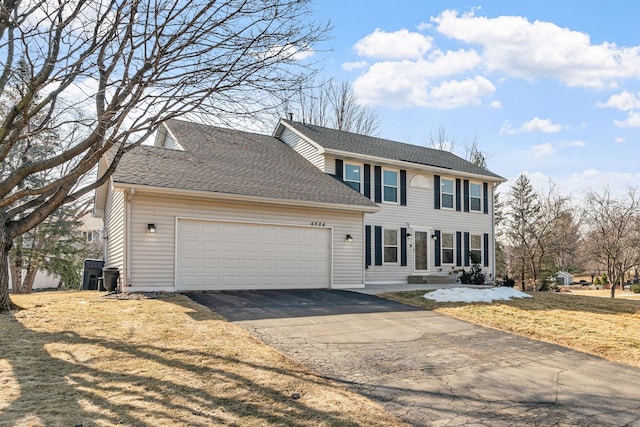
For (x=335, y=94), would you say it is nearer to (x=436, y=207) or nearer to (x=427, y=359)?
(x=436, y=207)

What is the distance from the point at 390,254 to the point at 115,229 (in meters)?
9.84

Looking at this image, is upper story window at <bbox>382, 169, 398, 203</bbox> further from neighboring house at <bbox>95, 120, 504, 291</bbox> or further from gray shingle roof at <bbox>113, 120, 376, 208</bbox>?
gray shingle roof at <bbox>113, 120, 376, 208</bbox>

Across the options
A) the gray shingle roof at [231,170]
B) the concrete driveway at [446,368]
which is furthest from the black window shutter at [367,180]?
the concrete driveway at [446,368]

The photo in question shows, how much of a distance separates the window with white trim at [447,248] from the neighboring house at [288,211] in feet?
0.15

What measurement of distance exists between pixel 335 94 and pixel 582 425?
29.7m

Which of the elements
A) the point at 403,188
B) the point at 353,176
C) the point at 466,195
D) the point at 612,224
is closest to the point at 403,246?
the point at 403,188

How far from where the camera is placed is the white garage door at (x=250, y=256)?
489 inches

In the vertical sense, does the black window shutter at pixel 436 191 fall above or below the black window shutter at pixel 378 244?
above

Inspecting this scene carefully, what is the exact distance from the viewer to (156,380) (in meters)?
4.88

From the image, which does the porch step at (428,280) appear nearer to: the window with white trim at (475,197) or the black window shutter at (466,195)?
the black window shutter at (466,195)

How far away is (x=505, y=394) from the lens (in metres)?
5.14

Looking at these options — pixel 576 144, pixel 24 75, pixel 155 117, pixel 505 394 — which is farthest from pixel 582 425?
pixel 576 144

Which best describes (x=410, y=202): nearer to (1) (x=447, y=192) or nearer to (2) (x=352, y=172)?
(1) (x=447, y=192)

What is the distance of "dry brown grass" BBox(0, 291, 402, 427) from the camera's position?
404 cm
